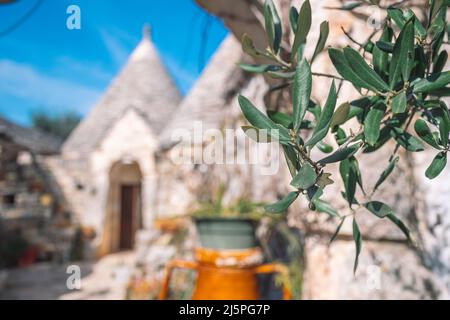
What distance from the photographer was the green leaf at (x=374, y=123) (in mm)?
441

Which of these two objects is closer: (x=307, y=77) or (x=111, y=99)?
(x=307, y=77)

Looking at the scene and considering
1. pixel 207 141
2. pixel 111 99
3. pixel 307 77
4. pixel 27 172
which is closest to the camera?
pixel 307 77

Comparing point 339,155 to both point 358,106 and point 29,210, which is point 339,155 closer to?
point 358,106

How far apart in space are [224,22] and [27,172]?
6.93m

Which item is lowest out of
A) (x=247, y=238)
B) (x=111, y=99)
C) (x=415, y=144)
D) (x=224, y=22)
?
(x=247, y=238)

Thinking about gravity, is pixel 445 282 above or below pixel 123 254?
above

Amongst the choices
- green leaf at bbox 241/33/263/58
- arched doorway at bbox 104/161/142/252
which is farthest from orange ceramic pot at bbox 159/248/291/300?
arched doorway at bbox 104/161/142/252

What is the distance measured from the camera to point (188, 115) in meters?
4.63

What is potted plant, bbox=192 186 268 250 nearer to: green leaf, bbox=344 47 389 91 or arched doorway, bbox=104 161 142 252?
green leaf, bbox=344 47 389 91

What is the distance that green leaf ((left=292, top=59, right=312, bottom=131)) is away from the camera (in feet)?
1.38

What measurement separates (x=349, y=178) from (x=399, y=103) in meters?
0.15

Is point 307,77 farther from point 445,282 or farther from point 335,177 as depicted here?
point 445,282

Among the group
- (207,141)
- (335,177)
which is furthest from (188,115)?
(335,177)


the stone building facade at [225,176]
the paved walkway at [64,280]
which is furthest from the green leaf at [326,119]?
the paved walkway at [64,280]
